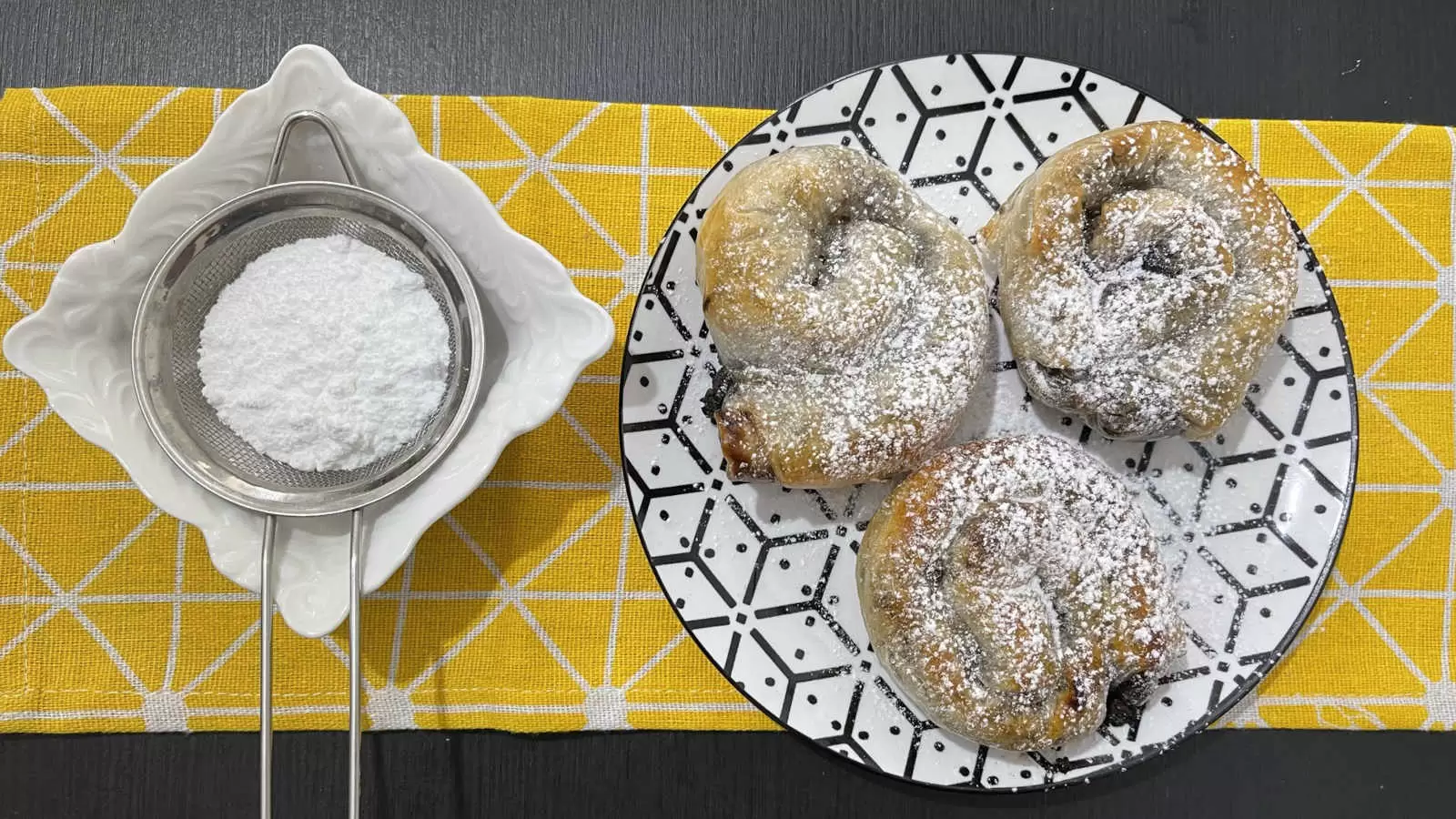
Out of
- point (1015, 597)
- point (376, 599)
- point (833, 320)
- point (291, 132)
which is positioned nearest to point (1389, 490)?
point (1015, 597)

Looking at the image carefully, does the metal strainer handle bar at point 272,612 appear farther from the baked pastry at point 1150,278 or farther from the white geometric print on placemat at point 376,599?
the baked pastry at point 1150,278

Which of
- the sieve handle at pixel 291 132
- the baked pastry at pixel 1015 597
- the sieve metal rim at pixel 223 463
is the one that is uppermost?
the sieve handle at pixel 291 132

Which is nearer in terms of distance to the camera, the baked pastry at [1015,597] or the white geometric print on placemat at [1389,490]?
the baked pastry at [1015,597]

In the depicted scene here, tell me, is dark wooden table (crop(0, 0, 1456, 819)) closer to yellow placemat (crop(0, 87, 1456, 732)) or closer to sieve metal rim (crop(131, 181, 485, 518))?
yellow placemat (crop(0, 87, 1456, 732))

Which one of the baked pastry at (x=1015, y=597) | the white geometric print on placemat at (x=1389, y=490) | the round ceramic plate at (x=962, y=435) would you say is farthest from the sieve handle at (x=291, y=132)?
the white geometric print on placemat at (x=1389, y=490)

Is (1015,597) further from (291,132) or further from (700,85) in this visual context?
(291,132)

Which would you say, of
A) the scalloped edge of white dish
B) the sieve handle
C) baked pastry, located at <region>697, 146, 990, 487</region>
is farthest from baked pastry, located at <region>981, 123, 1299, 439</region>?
the sieve handle
